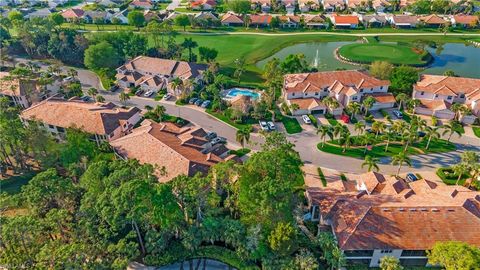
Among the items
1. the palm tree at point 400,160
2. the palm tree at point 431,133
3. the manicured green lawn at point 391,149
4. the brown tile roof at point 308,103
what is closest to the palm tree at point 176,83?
the brown tile roof at point 308,103

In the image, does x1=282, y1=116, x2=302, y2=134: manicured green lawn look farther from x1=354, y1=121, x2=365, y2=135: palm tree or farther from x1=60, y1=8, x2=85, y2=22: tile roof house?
x1=60, y1=8, x2=85, y2=22: tile roof house

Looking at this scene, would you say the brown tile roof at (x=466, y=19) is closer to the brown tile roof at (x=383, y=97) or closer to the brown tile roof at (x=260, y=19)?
the brown tile roof at (x=260, y=19)

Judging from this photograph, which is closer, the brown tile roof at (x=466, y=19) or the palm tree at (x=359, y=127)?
the palm tree at (x=359, y=127)

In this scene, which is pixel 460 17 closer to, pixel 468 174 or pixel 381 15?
pixel 381 15

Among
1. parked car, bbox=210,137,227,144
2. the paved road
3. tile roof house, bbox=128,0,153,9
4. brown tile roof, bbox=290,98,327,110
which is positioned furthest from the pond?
tile roof house, bbox=128,0,153,9

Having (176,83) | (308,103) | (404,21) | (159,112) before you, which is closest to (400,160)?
(308,103)

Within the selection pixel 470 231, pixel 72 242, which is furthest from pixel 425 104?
pixel 72 242
